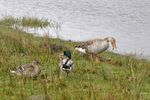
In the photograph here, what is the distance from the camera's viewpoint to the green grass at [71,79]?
32.4 feet

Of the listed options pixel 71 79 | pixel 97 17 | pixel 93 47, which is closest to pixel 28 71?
pixel 71 79

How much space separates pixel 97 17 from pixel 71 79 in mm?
29130

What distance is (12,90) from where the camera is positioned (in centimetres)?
1130

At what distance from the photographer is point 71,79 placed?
13336 mm

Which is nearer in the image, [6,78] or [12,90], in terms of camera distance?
[12,90]

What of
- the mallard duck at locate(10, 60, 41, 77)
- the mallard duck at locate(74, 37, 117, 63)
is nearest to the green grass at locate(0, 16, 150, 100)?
the mallard duck at locate(10, 60, 41, 77)

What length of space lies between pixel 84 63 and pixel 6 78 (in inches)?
169

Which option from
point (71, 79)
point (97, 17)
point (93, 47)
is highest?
point (97, 17)

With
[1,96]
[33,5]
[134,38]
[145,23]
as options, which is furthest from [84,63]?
[33,5]

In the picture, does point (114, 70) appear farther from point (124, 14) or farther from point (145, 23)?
point (124, 14)

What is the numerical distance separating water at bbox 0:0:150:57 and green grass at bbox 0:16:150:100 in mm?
9173

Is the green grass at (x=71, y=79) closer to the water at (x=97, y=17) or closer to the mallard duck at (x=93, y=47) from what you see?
the mallard duck at (x=93, y=47)

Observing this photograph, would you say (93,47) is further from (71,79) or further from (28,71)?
(28,71)

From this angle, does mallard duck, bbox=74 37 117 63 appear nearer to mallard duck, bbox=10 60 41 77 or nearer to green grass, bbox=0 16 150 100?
green grass, bbox=0 16 150 100
